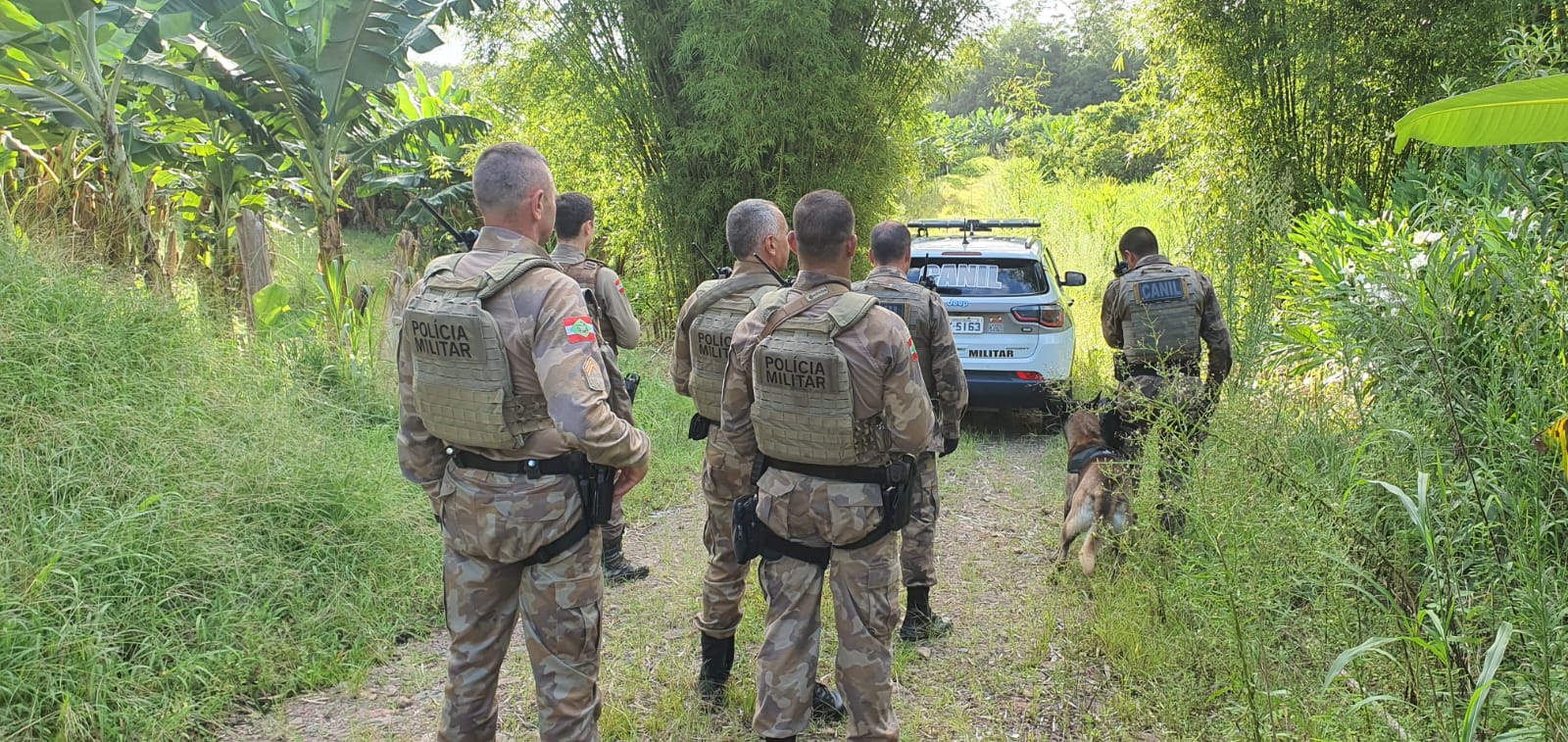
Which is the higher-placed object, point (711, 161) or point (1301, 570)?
point (711, 161)

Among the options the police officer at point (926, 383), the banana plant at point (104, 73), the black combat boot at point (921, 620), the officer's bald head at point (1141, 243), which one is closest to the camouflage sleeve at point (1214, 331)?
the officer's bald head at point (1141, 243)

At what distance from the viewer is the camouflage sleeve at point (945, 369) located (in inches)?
139

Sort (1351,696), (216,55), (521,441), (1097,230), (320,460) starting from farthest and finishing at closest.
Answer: (1097,230) → (216,55) → (320,460) → (521,441) → (1351,696)

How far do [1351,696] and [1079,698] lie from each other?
3.79 feet

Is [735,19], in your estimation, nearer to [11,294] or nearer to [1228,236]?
[1228,236]

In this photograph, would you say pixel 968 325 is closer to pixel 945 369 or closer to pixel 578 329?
pixel 945 369

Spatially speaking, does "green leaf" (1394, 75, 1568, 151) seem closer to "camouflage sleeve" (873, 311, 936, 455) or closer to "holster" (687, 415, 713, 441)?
"camouflage sleeve" (873, 311, 936, 455)

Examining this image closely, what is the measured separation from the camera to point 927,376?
359cm

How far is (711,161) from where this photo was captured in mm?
8141

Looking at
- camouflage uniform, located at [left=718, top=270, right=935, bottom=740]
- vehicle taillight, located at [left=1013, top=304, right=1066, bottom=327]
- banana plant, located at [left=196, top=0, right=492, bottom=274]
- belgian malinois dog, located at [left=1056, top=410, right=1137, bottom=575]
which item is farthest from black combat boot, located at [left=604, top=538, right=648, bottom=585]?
banana plant, located at [left=196, top=0, right=492, bottom=274]

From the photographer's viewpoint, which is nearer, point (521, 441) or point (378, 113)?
point (521, 441)

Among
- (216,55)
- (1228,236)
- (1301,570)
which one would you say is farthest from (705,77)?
(1301,570)

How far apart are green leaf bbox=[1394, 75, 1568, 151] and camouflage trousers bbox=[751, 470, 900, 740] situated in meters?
1.59

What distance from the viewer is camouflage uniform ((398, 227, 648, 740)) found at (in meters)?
2.29
